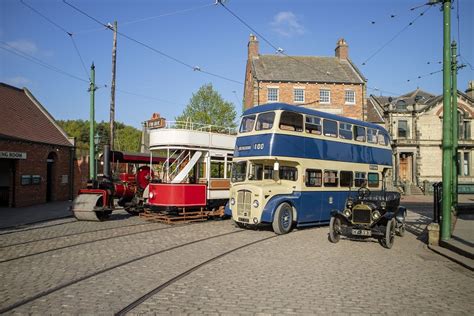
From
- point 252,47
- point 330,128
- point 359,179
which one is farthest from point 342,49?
point 330,128

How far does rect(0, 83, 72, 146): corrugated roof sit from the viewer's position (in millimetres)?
22234

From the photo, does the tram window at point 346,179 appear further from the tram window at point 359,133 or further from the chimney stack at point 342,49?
the chimney stack at point 342,49

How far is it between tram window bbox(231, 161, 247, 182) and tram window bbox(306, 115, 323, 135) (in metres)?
2.61

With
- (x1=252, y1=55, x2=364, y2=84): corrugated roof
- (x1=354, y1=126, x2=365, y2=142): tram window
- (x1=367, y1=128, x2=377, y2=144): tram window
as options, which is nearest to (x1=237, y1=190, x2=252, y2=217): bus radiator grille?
(x1=354, y1=126, x2=365, y2=142): tram window

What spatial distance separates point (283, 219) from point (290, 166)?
1.91 m

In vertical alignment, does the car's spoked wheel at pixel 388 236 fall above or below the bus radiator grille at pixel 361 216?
below

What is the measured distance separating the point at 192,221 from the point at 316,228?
4.80 metres

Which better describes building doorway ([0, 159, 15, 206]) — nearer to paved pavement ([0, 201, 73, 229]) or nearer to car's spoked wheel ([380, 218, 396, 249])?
paved pavement ([0, 201, 73, 229])

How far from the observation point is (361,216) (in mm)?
11125

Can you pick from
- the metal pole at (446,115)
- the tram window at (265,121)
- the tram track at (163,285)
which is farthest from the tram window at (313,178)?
→ the tram track at (163,285)

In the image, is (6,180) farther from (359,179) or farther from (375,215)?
(375,215)

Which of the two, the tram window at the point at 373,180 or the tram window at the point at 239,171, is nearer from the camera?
the tram window at the point at 239,171

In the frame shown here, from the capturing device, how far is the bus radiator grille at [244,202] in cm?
1289

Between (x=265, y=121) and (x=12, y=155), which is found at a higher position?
(x=265, y=121)
